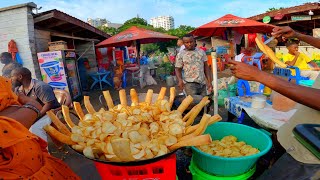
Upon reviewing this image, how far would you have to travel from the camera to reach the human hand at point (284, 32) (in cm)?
219

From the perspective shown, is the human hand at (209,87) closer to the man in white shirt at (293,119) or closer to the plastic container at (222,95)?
the plastic container at (222,95)

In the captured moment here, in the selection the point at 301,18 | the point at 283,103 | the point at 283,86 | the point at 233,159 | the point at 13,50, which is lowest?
the point at 233,159

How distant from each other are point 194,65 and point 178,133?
3466mm

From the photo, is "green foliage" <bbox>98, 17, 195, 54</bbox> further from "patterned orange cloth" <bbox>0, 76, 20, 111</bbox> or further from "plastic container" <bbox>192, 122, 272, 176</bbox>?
"patterned orange cloth" <bbox>0, 76, 20, 111</bbox>

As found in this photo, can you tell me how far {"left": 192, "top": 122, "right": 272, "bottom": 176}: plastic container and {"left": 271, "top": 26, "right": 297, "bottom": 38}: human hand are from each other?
3.22 ft

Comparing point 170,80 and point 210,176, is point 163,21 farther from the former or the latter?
point 210,176

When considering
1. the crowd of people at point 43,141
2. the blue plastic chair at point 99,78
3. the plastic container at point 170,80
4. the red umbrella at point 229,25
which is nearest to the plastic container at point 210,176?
the crowd of people at point 43,141

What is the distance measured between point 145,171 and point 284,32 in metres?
1.87

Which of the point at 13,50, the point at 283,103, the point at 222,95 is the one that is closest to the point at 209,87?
the point at 222,95

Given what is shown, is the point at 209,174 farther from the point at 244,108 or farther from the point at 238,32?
the point at 238,32

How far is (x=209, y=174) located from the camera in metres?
1.75

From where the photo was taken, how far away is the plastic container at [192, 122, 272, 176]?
1.60 m

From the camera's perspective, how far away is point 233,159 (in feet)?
5.11

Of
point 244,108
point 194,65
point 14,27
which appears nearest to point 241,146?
point 244,108
